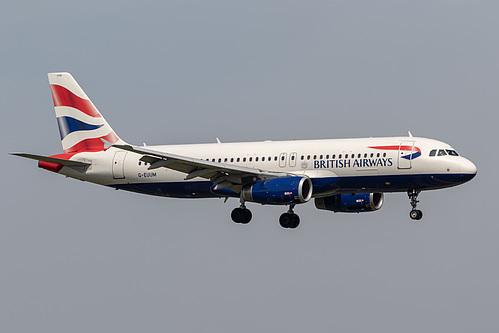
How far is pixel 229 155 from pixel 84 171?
9.70 metres

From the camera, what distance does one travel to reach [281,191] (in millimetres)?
52094

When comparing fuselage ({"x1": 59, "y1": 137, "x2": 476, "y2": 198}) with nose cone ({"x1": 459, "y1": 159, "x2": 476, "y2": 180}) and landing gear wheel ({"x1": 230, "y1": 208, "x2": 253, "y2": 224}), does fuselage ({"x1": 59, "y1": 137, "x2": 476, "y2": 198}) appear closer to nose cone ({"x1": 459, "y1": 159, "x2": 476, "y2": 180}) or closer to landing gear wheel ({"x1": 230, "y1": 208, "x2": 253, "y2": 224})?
nose cone ({"x1": 459, "y1": 159, "x2": 476, "y2": 180})

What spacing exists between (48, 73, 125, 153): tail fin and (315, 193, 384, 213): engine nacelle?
14.1 metres

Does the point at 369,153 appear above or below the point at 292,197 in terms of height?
above

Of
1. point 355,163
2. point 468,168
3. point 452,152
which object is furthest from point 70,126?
point 468,168

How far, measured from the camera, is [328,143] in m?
54.5

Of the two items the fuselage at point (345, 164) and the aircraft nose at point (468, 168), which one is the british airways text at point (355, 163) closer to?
the fuselage at point (345, 164)

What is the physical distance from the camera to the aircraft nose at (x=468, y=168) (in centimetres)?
5228

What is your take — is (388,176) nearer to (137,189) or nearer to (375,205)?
(375,205)

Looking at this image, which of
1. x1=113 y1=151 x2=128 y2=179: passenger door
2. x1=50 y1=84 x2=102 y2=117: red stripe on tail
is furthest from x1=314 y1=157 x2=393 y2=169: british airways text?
x1=50 y1=84 x2=102 y2=117: red stripe on tail

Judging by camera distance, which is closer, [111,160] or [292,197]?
[292,197]

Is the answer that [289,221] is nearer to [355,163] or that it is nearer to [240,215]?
[240,215]

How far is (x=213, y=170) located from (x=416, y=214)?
11722 mm

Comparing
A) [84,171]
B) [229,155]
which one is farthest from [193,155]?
[84,171]
